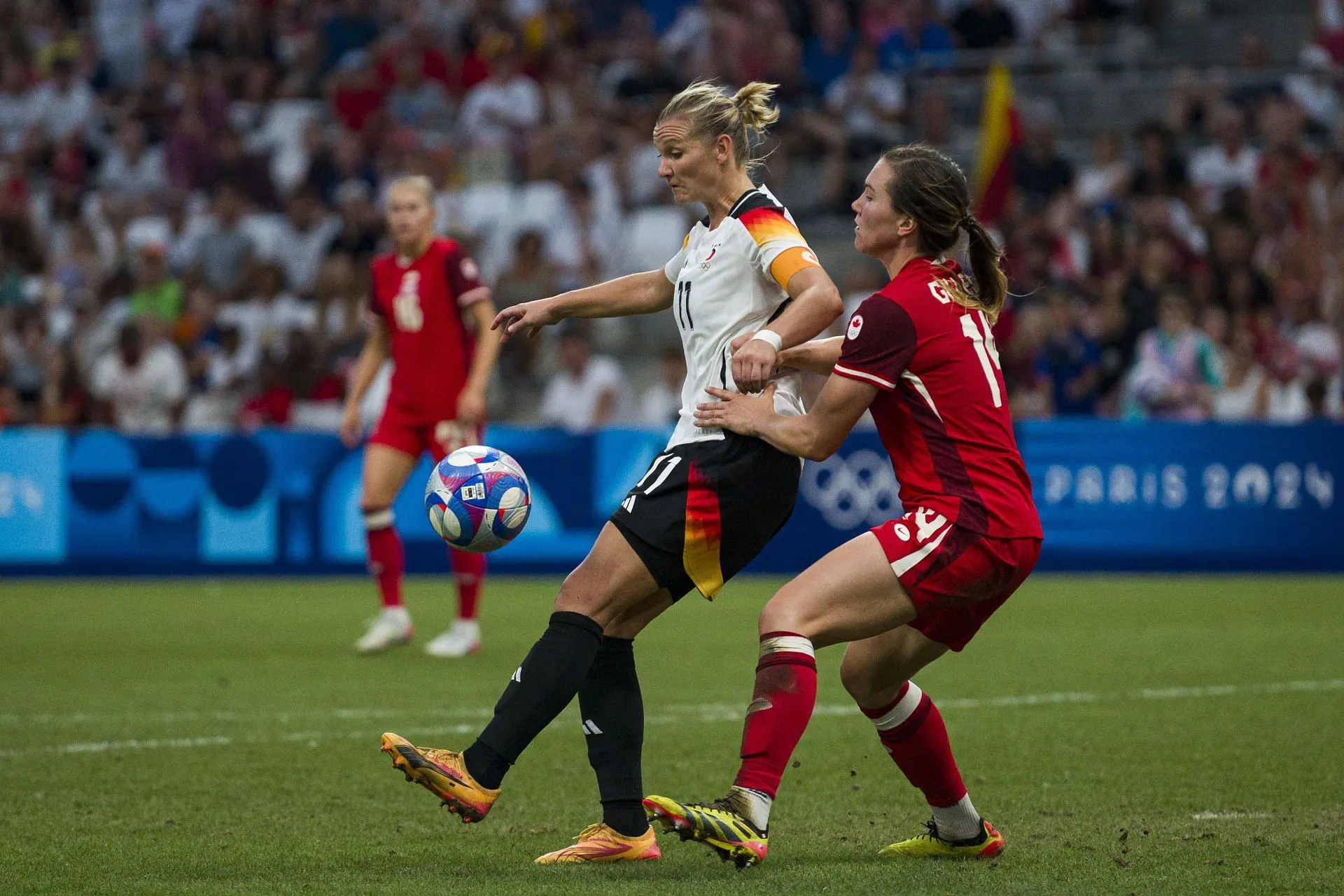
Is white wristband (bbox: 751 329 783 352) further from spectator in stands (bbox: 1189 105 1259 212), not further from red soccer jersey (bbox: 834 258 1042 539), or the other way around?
spectator in stands (bbox: 1189 105 1259 212)

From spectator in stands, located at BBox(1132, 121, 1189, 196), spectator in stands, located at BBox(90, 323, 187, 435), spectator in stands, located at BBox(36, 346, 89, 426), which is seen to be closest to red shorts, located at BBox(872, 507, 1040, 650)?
spectator in stands, located at BBox(90, 323, 187, 435)

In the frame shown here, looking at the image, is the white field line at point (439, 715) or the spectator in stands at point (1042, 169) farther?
the spectator in stands at point (1042, 169)

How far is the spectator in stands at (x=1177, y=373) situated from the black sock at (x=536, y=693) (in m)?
10.8

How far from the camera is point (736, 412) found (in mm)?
4941

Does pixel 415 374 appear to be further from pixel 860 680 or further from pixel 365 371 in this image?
pixel 860 680

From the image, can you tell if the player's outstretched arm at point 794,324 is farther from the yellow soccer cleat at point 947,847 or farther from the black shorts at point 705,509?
the yellow soccer cleat at point 947,847

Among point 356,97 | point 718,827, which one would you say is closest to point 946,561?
point 718,827

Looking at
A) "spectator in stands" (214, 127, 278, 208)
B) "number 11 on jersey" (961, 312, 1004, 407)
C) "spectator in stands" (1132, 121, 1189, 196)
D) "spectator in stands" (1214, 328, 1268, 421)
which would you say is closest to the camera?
"number 11 on jersey" (961, 312, 1004, 407)

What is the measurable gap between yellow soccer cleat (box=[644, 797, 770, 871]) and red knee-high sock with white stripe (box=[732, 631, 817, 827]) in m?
0.08

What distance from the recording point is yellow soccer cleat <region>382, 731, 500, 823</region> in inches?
187

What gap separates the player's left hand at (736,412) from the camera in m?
4.92

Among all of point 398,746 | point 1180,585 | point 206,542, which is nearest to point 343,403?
point 206,542

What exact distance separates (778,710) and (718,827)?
0.36 m

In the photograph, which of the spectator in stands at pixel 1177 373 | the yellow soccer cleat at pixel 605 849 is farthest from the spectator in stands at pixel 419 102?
the yellow soccer cleat at pixel 605 849
